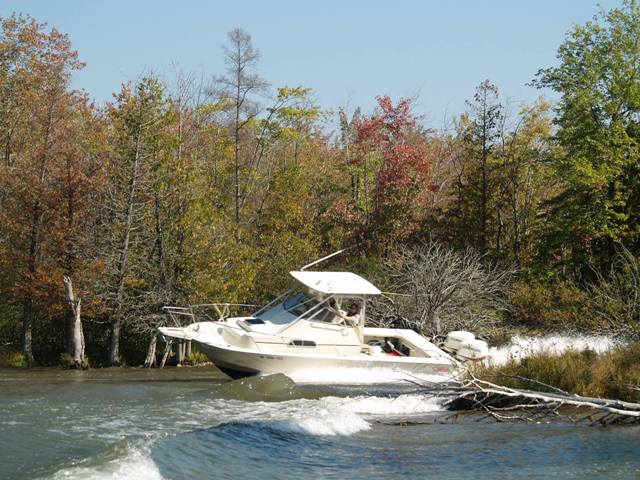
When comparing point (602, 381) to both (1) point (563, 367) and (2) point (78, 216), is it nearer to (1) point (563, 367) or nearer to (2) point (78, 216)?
(1) point (563, 367)

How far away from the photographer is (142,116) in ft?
99.8

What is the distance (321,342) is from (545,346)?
6377 millimetres

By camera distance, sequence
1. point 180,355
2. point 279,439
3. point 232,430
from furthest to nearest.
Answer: point 180,355 → point 232,430 → point 279,439

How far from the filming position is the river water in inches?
460

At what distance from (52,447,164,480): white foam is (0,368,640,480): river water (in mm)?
19

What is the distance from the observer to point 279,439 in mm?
14117

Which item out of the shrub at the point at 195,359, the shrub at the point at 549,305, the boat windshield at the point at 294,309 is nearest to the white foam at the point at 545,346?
the shrub at the point at 549,305

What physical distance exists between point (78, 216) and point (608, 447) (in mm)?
22423

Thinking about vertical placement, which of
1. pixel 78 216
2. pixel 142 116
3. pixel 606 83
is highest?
pixel 606 83

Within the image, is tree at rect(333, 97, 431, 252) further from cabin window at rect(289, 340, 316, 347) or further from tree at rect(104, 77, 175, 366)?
cabin window at rect(289, 340, 316, 347)

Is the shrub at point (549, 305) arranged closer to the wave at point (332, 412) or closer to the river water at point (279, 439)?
the river water at point (279, 439)

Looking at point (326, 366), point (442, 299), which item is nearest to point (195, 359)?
point (442, 299)

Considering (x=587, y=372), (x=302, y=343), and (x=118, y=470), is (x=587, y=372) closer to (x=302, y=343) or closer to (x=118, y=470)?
(x=302, y=343)

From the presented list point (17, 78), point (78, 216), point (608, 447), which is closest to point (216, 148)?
point (17, 78)
